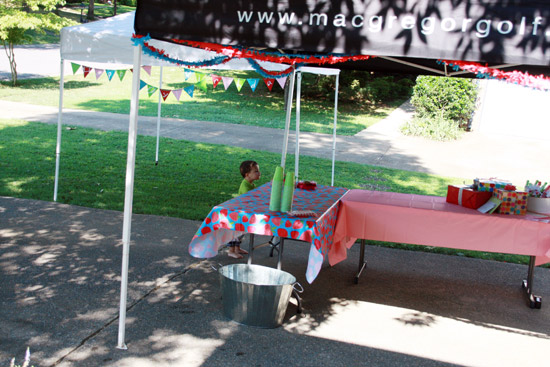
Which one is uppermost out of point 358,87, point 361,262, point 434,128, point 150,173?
point 358,87

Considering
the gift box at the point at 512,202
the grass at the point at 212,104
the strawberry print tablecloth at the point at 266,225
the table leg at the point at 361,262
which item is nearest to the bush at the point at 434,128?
the grass at the point at 212,104

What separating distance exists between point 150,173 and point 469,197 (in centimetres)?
613

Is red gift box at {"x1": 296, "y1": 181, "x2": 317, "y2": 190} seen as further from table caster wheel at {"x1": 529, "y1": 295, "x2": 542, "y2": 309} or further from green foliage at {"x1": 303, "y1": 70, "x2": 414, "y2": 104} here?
green foliage at {"x1": 303, "y1": 70, "x2": 414, "y2": 104}

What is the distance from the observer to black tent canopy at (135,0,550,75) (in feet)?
10.5

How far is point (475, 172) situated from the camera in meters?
11.8

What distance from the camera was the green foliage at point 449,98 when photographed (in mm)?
16734

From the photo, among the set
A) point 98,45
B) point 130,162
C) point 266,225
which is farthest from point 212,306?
point 98,45

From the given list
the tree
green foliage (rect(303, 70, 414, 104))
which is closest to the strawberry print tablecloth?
green foliage (rect(303, 70, 414, 104))

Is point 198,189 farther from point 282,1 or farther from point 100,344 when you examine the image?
point 282,1

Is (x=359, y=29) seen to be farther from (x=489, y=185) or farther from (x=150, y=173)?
(x=150, y=173)

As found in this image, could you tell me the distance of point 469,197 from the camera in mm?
5312

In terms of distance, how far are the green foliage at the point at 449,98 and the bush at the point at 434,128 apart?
1.02ft

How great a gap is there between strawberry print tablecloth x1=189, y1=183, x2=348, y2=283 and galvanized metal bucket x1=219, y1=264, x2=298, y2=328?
10.2 inches

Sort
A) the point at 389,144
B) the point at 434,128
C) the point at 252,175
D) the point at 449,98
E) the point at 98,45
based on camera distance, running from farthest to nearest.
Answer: the point at 449,98 → the point at 434,128 → the point at 389,144 → the point at 98,45 → the point at 252,175
